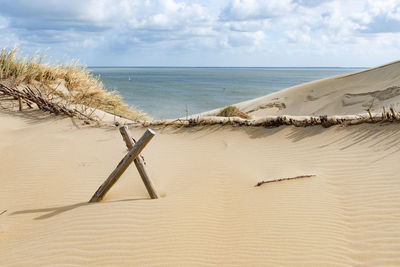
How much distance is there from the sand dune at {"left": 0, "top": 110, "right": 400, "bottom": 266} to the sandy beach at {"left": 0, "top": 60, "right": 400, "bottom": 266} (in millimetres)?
18

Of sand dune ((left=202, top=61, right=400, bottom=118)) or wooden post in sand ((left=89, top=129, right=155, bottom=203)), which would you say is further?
sand dune ((left=202, top=61, right=400, bottom=118))

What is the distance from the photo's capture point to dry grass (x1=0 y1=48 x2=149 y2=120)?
1033 cm

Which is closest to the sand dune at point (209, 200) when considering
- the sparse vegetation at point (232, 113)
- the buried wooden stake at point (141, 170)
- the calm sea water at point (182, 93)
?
the buried wooden stake at point (141, 170)

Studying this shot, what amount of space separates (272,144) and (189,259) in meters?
3.92

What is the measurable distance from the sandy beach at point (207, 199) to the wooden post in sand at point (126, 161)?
0.56 ft

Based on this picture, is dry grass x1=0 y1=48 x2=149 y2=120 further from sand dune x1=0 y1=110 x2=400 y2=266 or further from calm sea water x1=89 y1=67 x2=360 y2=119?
sand dune x1=0 y1=110 x2=400 y2=266

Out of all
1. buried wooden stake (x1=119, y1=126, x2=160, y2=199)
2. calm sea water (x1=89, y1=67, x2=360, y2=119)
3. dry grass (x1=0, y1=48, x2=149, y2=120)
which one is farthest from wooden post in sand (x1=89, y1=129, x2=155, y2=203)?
dry grass (x1=0, y1=48, x2=149, y2=120)

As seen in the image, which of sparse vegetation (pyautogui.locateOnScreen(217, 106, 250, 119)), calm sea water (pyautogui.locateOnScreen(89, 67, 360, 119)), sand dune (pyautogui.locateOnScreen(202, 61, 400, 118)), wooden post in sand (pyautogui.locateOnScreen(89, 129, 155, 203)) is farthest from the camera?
calm sea water (pyautogui.locateOnScreen(89, 67, 360, 119))

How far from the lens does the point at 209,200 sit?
15.5 feet

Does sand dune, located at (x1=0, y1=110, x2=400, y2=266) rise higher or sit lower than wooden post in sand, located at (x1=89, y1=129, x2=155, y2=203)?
lower

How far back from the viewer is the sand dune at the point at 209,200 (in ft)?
11.4

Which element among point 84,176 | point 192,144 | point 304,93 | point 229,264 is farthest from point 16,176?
point 304,93

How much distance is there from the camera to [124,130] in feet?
15.1

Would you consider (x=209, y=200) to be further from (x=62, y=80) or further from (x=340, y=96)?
(x=340, y=96)
